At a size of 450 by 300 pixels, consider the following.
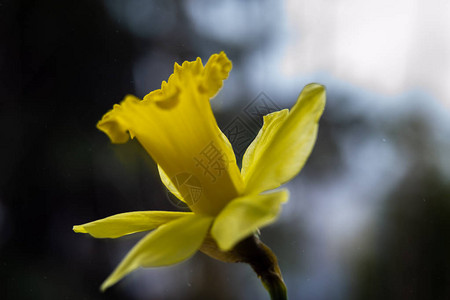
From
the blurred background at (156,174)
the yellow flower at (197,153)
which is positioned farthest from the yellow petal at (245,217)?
the blurred background at (156,174)

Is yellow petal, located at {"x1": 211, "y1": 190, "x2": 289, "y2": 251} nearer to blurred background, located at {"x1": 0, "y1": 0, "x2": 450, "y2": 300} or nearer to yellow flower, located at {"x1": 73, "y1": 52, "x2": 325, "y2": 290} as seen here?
yellow flower, located at {"x1": 73, "y1": 52, "x2": 325, "y2": 290}

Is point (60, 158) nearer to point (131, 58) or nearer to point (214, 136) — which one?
point (131, 58)

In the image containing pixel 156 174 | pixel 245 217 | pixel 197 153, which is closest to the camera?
pixel 245 217

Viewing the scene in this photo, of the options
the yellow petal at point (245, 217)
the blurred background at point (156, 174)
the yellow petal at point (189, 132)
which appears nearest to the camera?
the yellow petal at point (245, 217)

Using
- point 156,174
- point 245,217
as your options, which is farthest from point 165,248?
point 156,174

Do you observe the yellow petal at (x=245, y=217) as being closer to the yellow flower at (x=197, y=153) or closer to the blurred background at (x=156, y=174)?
the yellow flower at (x=197, y=153)

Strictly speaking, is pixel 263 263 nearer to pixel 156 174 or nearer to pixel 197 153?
pixel 197 153

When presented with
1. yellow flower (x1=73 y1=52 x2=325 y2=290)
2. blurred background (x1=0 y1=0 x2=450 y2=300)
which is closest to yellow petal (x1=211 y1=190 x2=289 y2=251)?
yellow flower (x1=73 y1=52 x2=325 y2=290)
